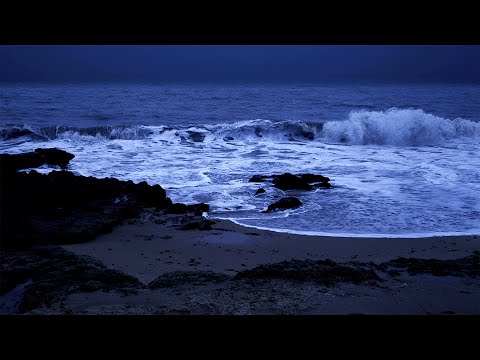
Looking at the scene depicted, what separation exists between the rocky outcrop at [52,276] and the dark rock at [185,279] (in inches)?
5.6

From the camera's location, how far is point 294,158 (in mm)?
13625

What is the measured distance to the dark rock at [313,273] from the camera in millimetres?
3525

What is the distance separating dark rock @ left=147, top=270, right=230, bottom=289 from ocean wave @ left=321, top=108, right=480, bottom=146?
15.2 metres

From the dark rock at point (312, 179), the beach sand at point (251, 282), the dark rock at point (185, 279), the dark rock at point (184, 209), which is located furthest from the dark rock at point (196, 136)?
the dark rock at point (185, 279)

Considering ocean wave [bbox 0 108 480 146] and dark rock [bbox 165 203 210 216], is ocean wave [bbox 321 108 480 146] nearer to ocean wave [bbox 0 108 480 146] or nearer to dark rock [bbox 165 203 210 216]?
ocean wave [bbox 0 108 480 146]

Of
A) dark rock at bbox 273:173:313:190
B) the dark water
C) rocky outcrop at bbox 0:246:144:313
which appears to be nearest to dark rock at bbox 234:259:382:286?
rocky outcrop at bbox 0:246:144:313

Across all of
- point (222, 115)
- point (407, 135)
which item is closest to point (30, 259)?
point (407, 135)

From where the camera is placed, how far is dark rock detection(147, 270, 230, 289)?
3432mm

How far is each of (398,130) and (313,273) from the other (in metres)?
16.1

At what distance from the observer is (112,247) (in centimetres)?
505

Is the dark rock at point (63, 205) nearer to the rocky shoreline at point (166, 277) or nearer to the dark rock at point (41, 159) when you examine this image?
the rocky shoreline at point (166, 277)

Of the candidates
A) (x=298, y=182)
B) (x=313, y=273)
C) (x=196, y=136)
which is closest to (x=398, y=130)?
(x=196, y=136)
